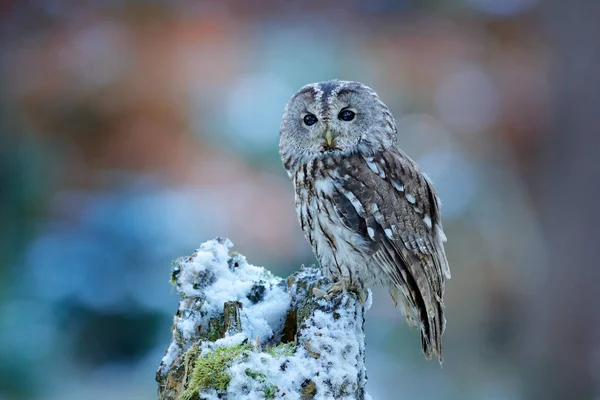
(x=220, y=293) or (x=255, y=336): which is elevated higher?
(x=220, y=293)

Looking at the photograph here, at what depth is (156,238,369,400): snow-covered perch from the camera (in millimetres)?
1223

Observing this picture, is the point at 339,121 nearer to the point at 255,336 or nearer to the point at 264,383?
the point at 255,336

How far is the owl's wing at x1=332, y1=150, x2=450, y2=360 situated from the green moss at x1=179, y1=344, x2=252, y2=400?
0.68m

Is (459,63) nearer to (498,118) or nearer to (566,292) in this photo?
(498,118)

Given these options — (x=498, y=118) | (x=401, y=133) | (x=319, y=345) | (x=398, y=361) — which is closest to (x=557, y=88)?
(x=498, y=118)

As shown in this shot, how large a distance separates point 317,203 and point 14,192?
3638mm

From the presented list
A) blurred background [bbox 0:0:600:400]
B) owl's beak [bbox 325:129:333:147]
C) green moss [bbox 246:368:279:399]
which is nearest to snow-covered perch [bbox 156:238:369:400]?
green moss [bbox 246:368:279:399]

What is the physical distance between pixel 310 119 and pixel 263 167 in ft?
10.1

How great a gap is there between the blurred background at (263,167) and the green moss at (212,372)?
3.29 metres

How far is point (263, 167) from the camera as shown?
5.00 metres

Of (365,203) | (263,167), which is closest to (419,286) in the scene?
(365,203)

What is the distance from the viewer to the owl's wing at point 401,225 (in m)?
1.81

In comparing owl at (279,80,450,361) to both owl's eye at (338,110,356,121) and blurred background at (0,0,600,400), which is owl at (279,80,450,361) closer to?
owl's eye at (338,110,356,121)

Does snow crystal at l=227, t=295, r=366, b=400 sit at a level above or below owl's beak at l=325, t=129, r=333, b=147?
below
